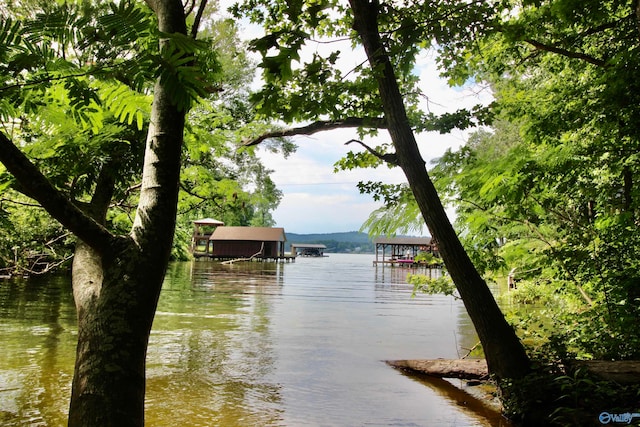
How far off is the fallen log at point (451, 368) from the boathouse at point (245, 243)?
1974 inches

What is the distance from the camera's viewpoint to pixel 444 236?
5562mm

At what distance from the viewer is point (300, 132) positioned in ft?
21.4

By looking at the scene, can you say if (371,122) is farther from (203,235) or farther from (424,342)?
(203,235)

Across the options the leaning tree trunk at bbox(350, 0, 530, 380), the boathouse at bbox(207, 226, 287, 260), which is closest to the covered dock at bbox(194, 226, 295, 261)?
the boathouse at bbox(207, 226, 287, 260)

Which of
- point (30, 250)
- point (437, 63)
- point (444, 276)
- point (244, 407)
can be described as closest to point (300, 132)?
point (437, 63)

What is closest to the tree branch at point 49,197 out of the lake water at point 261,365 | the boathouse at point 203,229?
the lake water at point 261,365

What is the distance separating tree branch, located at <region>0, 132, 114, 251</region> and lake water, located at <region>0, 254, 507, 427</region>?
454cm

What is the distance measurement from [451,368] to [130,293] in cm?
726

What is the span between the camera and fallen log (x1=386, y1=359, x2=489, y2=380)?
24.7 feet

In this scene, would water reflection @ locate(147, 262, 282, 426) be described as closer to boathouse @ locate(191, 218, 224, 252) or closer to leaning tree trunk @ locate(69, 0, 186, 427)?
leaning tree trunk @ locate(69, 0, 186, 427)

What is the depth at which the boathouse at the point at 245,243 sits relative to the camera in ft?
190

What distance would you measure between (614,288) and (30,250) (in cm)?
1800

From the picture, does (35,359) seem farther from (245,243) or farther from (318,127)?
(245,243)

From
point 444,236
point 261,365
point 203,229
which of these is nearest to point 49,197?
point 444,236
